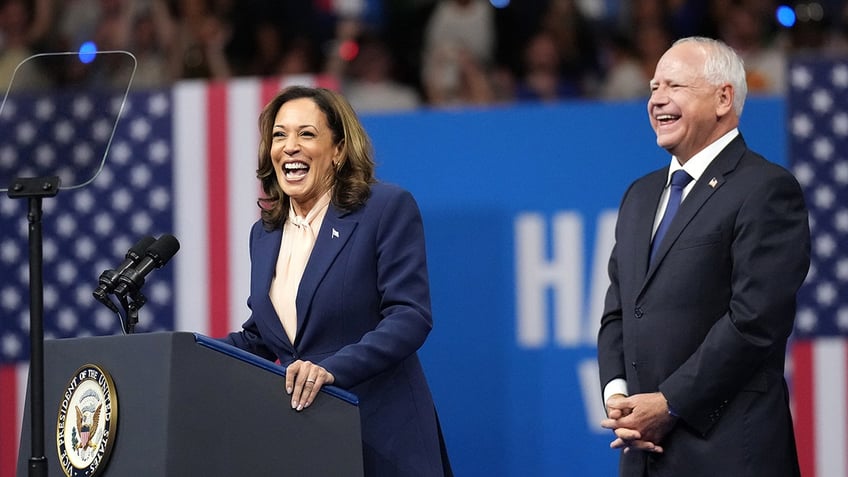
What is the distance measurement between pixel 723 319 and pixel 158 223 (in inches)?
Result: 83.6

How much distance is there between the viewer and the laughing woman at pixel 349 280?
2693mm

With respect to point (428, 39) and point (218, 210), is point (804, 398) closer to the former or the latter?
point (218, 210)

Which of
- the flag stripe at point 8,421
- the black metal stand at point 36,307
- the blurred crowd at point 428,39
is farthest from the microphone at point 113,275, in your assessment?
the blurred crowd at point 428,39

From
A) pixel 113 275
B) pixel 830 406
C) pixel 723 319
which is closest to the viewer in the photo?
pixel 113 275

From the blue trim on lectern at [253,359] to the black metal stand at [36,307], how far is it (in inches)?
12.9

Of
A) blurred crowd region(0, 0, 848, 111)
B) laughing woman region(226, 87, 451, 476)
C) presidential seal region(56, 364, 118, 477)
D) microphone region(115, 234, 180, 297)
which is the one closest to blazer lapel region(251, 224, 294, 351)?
laughing woman region(226, 87, 451, 476)

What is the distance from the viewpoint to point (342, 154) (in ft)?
9.39

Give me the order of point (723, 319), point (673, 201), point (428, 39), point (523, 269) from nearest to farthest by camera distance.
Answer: point (723, 319) → point (673, 201) → point (523, 269) → point (428, 39)

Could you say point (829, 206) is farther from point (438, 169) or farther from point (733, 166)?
point (438, 169)

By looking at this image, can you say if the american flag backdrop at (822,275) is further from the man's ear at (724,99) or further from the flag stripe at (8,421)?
the flag stripe at (8,421)

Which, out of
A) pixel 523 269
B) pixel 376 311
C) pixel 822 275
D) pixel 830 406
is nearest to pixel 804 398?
pixel 830 406

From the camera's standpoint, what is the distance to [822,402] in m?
3.55

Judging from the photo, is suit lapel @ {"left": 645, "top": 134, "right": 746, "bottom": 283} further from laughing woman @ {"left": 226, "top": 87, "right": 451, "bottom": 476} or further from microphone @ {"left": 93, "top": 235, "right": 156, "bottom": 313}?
microphone @ {"left": 93, "top": 235, "right": 156, "bottom": 313}

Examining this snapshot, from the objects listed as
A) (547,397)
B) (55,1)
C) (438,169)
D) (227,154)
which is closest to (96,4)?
(55,1)
